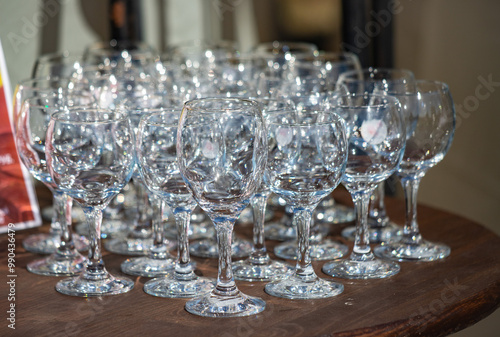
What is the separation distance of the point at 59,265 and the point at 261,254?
320mm

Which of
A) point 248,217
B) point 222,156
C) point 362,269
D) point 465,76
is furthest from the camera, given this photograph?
point 465,76

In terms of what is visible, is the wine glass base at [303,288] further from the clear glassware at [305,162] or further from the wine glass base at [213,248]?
the wine glass base at [213,248]

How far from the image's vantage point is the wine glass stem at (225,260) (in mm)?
1090

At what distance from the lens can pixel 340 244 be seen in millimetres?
1415

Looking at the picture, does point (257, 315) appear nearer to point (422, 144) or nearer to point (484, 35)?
point (422, 144)

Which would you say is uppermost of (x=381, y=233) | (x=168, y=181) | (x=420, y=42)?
(x=420, y=42)

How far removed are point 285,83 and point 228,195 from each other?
1.68 ft

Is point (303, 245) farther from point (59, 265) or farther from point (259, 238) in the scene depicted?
point (59, 265)

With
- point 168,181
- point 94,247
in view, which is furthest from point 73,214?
point 168,181

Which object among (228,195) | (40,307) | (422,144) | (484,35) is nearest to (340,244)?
(422,144)

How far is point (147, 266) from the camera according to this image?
4.20 feet

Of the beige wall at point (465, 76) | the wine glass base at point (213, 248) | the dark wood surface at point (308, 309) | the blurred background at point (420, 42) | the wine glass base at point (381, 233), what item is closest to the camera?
the dark wood surface at point (308, 309)

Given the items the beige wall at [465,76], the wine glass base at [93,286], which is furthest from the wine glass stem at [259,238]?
the beige wall at [465,76]

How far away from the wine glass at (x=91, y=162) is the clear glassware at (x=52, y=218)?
0.68ft
